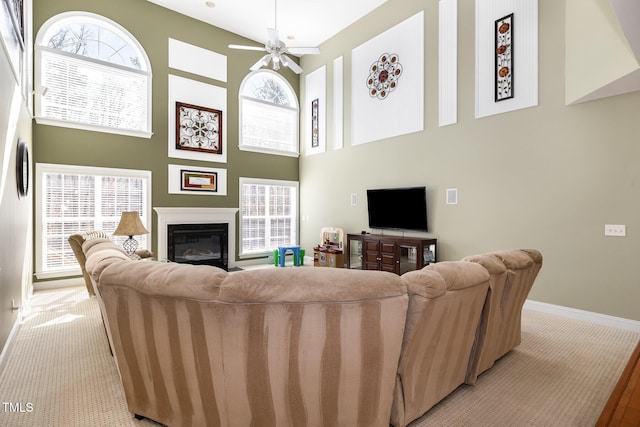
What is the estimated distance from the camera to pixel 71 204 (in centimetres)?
521

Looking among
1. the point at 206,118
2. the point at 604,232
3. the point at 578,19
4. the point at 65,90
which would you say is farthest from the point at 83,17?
the point at 604,232

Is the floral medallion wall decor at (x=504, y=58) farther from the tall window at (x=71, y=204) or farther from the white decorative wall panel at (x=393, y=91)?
the tall window at (x=71, y=204)

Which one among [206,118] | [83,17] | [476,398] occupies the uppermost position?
[83,17]

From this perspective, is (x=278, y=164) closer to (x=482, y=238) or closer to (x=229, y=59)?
(x=229, y=59)

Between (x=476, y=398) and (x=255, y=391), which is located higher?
(x=255, y=391)

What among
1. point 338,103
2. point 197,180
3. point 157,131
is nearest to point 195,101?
point 157,131

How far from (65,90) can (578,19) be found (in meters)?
7.12

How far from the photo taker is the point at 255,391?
1.49 metres

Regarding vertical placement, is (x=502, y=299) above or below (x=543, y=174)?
below

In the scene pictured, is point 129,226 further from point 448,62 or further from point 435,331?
point 448,62

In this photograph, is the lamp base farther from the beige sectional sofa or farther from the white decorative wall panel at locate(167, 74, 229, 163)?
the beige sectional sofa

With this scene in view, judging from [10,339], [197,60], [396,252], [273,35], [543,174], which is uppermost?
[197,60]

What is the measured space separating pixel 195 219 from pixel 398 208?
394cm

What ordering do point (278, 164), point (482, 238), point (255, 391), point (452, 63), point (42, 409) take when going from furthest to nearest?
point (278, 164)
point (452, 63)
point (482, 238)
point (42, 409)
point (255, 391)
